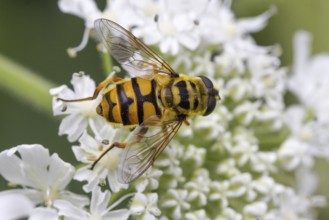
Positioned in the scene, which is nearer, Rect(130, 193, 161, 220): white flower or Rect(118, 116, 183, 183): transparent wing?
Rect(118, 116, 183, 183): transparent wing

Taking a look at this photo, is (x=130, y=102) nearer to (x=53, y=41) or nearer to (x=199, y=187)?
(x=199, y=187)

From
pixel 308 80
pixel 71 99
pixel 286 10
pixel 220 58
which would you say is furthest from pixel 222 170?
pixel 286 10

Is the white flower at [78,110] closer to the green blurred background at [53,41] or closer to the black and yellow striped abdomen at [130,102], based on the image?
the black and yellow striped abdomen at [130,102]

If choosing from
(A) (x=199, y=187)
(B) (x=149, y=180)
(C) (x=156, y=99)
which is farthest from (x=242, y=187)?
(C) (x=156, y=99)

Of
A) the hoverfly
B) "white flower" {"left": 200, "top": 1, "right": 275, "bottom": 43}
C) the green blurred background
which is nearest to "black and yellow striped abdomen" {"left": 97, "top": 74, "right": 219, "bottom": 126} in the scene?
the hoverfly

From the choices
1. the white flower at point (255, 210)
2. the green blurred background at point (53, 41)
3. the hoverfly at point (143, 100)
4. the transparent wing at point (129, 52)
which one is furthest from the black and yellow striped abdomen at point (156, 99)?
the green blurred background at point (53, 41)

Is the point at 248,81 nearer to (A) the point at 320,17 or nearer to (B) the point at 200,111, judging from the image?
(B) the point at 200,111

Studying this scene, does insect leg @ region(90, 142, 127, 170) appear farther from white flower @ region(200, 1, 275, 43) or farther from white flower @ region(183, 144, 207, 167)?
white flower @ region(200, 1, 275, 43)
